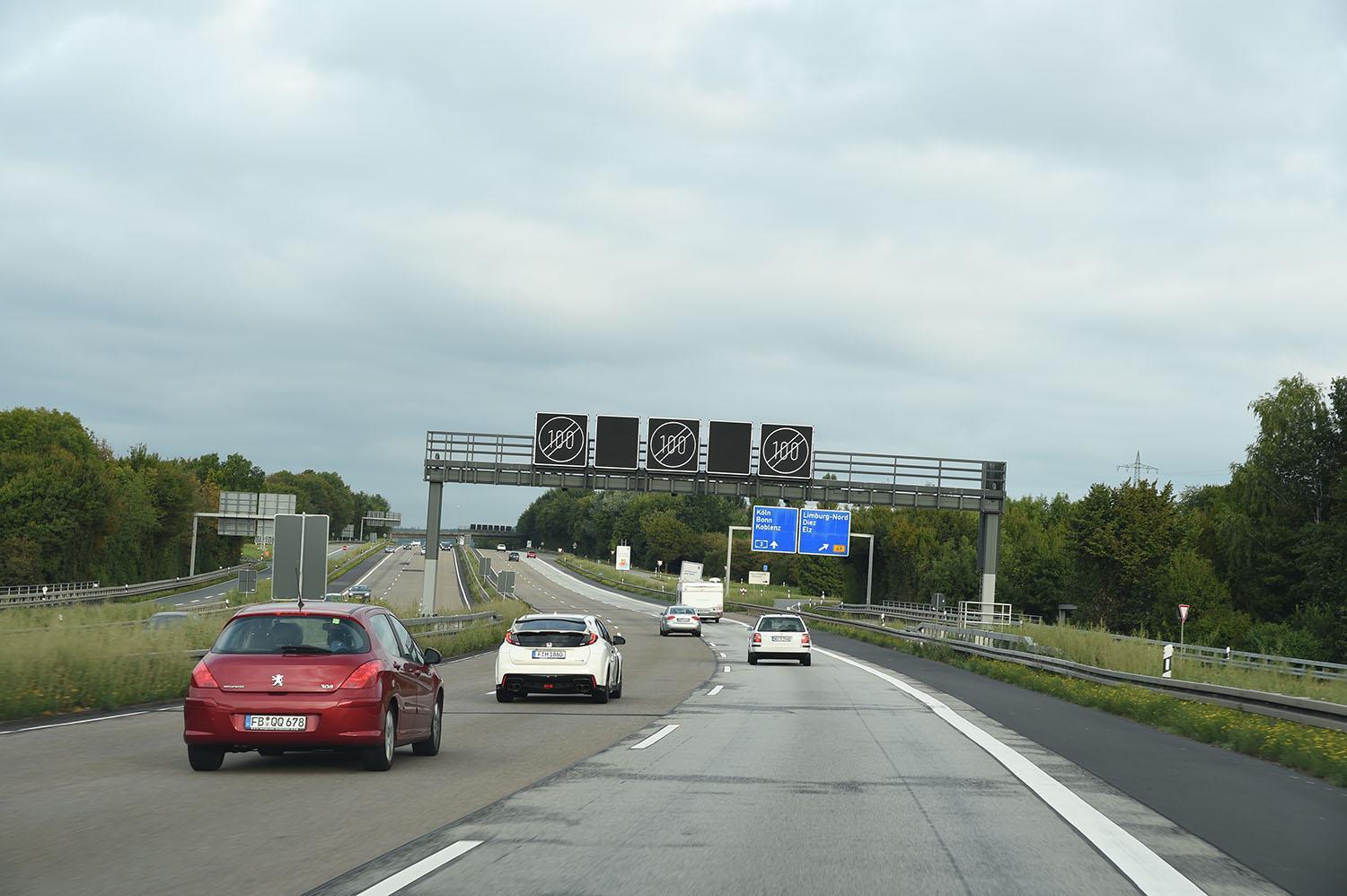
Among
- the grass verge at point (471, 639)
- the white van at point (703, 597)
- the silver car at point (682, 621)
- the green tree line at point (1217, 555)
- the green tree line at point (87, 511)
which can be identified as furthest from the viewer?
the green tree line at point (87, 511)

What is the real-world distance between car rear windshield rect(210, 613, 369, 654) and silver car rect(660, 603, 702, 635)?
1859 inches

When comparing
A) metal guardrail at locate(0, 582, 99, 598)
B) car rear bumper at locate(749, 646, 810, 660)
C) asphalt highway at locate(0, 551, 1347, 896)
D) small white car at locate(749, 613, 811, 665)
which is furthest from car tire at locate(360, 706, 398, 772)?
metal guardrail at locate(0, 582, 99, 598)

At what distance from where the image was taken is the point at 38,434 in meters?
115

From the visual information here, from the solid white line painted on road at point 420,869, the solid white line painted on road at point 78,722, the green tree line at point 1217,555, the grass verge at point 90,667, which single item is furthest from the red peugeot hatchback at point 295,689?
the green tree line at point 1217,555

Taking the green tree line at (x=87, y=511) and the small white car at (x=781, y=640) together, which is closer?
the small white car at (x=781, y=640)

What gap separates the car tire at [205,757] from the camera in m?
11.7

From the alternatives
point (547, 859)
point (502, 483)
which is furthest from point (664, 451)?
point (547, 859)

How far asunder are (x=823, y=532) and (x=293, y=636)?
59.4 m

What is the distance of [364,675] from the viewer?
11789 mm

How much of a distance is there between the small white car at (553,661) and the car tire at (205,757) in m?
9.96

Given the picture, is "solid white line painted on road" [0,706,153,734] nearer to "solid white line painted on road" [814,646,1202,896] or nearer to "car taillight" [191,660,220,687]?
"car taillight" [191,660,220,687]

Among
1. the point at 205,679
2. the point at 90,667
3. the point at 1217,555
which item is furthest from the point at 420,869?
the point at 1217,555

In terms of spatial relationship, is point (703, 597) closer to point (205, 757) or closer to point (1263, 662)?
point (1263, 662)

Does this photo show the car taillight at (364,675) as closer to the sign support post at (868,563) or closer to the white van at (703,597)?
the sign support post at (868,563)
